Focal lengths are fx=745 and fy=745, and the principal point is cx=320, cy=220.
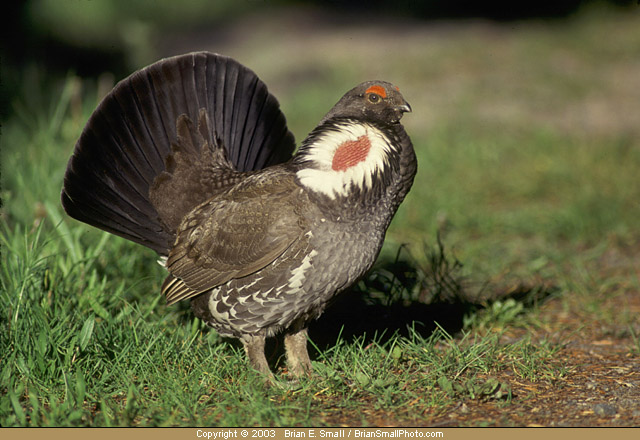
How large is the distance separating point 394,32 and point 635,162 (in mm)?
7859

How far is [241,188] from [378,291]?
138 cm

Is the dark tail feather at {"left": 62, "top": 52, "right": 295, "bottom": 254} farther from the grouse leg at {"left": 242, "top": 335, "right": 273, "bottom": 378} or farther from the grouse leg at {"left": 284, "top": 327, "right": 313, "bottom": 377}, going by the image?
the grouse leg at {"left": 284, "top": 327, "right": 313, "bottom": 377}

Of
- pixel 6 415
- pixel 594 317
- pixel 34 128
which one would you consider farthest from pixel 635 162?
pixel 6 415

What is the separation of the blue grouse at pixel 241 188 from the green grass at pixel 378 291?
33cm

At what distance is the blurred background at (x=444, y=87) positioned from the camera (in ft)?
21.6

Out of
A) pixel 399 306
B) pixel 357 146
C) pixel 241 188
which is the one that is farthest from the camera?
pixel 399 306

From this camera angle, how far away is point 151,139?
179 inches

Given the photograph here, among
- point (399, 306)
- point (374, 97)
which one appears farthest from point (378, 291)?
point (374, 97)

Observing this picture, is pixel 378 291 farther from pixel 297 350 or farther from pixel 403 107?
pixel 403 107

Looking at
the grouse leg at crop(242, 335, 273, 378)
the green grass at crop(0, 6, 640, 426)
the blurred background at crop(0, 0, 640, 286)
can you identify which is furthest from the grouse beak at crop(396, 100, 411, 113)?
the blurred background at crop(0, 0, 640, 286)

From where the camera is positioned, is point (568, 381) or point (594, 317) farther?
point (594, 317)

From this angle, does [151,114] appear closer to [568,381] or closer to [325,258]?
[325,258]

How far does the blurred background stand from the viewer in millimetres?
6570

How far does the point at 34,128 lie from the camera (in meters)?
6.75
